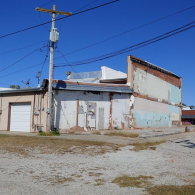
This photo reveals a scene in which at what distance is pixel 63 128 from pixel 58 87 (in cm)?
315

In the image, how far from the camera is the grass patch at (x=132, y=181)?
6141 millimetres

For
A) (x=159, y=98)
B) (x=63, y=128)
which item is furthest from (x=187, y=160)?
(x=159, y=98)

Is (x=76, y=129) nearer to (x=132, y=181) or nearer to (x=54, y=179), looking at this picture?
(x=54, y=179)

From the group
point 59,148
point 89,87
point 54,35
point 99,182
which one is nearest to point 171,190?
point 99,182

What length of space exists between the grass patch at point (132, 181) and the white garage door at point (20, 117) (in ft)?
50.9

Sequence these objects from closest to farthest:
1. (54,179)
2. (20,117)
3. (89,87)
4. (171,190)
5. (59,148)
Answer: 1. (171,190)
2. (54,179)
3. (59,148)
4. (89,87)
5. (20,117)

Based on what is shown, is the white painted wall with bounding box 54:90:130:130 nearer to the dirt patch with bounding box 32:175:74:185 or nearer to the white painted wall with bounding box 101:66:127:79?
the white painted wall with bounding box 101:66:127:79

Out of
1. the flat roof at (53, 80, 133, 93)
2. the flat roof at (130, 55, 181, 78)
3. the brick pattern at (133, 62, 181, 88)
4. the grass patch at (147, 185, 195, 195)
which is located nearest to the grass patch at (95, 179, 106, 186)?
the grass patch at (147, 185, 195, 195)

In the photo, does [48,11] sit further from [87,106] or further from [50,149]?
[50,149]

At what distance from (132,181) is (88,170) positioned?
1755mm

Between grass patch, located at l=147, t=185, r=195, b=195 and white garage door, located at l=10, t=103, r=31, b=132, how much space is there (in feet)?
54.7

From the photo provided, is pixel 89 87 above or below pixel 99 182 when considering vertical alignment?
above

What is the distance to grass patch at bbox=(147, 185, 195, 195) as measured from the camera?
5379mm

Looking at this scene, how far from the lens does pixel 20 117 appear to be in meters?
21.7
